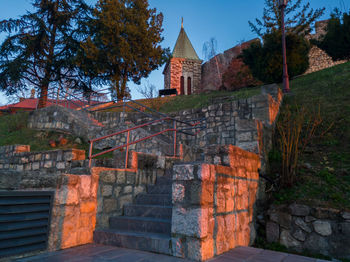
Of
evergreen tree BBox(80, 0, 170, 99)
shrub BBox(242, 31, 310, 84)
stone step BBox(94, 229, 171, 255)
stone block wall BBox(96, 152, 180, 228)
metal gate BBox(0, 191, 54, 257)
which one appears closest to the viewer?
metal gate BBox(0, 191, 54, 257)

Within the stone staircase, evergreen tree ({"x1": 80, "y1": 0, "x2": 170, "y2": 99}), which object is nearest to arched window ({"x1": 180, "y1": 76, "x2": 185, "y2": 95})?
evergreen tree ({"x1": 80, "y1": 0, "x2": 170, "y2": 99})

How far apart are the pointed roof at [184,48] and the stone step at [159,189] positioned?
2392 cm

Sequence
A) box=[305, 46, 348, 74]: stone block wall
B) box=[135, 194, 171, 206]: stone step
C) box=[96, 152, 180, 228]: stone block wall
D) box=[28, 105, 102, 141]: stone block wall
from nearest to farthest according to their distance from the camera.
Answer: box=[96, 152, 180, 228]: stone block wall, box=[135, 194, 171, 206]: stone step, box=[28, 105, 102, 141]: stone block wall, box=[305, 46, 348, 74]: stone block wall

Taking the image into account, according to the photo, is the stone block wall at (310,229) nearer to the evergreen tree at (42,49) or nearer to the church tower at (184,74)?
the evergreen tree at (42,49)

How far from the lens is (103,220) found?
11.9 feet

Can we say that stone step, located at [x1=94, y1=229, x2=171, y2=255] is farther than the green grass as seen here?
No

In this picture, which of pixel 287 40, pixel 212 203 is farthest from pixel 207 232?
pixel 287 40

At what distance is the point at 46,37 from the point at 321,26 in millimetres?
22864

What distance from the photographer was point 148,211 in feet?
12.1

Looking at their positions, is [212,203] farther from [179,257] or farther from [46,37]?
[46,37]

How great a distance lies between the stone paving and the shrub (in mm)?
13293

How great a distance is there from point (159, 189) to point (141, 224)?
916 mm

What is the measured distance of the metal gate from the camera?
A: 2.57m

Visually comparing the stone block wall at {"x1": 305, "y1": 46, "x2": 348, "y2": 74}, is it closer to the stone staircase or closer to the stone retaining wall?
the stone retaining wall
